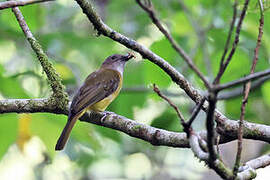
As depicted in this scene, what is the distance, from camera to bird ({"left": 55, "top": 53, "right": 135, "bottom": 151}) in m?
4.27

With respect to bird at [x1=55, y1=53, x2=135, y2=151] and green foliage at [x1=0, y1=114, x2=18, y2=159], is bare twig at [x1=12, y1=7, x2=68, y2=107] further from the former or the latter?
green foliage at [x1=0, y1=114, x2=18, y2=159]

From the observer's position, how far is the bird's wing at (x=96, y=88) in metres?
4.67

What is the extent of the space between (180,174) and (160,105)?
1.26 meters

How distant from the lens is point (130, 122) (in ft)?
11.7

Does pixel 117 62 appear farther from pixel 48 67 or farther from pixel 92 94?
pixel 48 67

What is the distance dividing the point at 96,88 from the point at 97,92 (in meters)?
0.09

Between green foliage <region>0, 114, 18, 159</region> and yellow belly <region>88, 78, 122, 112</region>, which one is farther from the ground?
green foliage <region>0, 114, 18, 159</region>

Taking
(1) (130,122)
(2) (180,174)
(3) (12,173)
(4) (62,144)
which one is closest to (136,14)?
(2) (180,174)

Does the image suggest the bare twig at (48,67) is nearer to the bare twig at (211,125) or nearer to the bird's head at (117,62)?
the bare twig at (211,125)

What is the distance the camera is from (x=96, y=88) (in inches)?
209

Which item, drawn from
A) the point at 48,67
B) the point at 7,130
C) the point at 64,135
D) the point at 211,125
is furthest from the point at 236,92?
the point at 211,125

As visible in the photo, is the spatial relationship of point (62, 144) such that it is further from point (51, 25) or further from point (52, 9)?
point (51, 25)

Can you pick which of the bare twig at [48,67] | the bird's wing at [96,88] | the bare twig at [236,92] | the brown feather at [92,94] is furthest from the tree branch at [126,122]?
the bare twig at [236,92]

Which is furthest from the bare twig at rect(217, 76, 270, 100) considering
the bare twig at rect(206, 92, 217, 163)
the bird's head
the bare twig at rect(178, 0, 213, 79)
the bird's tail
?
the bare twig at rect(206, 92, 217, 163)
